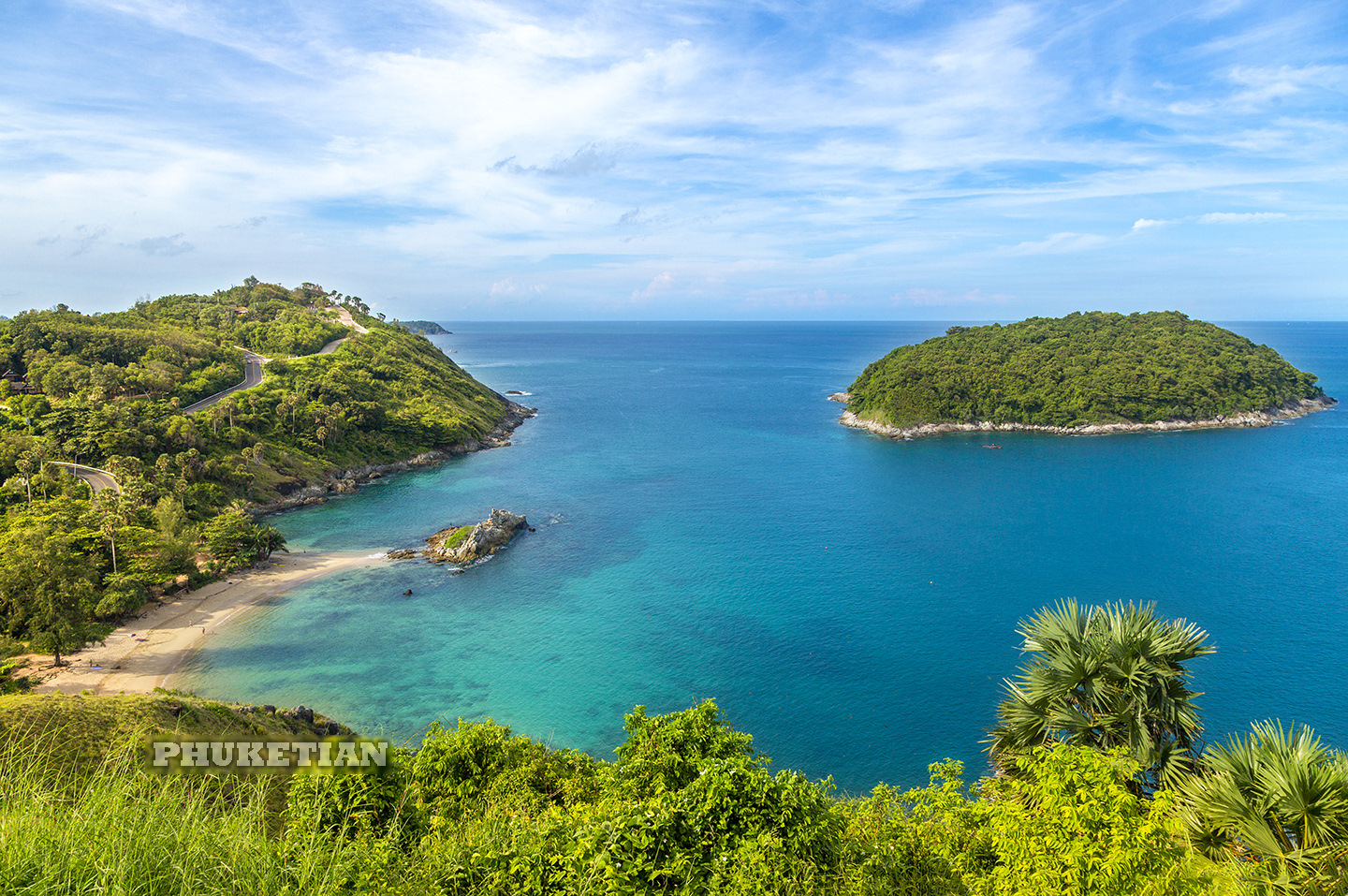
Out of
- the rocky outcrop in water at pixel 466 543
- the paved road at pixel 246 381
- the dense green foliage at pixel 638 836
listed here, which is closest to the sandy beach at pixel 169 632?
the rocky outcrop in water at pixel 466 543

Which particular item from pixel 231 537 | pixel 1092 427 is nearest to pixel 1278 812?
pixel 231 537

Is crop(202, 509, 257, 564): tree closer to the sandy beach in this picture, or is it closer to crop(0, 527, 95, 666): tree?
the sandy beach

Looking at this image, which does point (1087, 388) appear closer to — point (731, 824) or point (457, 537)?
point (457, 537)

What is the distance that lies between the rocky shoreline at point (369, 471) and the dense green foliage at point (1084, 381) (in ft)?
209

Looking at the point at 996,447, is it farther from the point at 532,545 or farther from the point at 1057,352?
the point at 532,545

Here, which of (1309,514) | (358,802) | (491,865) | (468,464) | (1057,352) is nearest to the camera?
(491,865)

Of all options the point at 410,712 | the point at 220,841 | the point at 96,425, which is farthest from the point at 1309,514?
the point at 96,425

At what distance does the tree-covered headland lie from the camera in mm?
38594

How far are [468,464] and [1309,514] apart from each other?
92471 mm

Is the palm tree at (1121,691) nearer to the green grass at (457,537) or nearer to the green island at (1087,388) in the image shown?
the green grass at (457,537)

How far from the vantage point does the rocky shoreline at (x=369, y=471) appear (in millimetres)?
66812

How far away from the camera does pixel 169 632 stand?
1578 inches

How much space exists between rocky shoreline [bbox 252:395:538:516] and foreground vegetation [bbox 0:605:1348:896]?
171ft

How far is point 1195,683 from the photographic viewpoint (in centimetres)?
3541
